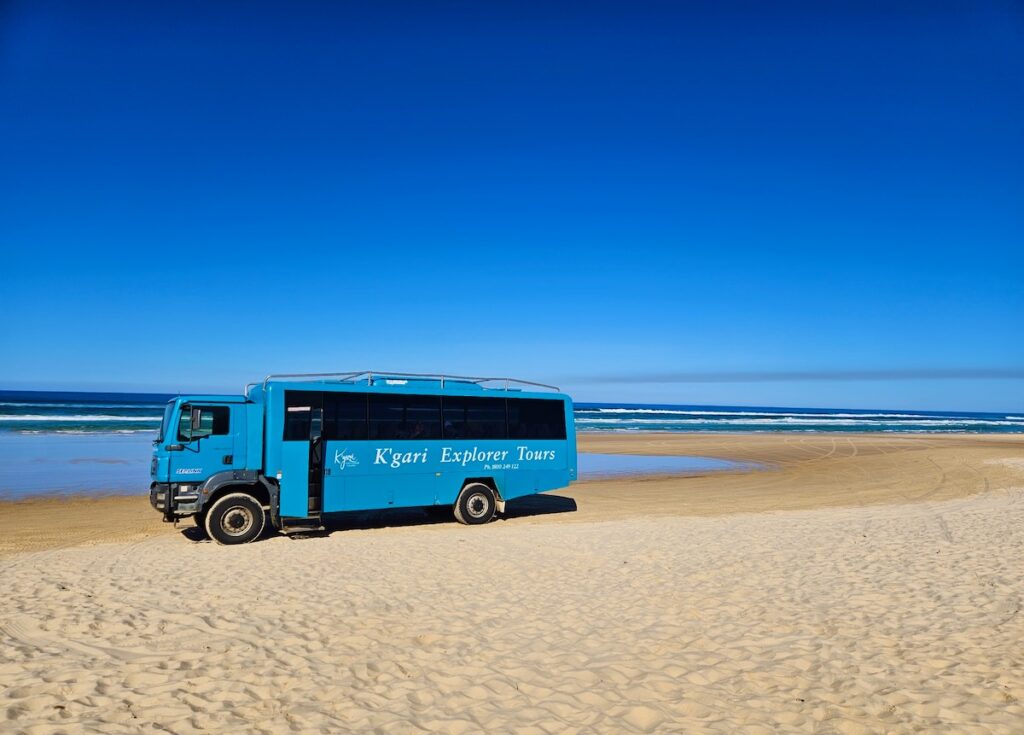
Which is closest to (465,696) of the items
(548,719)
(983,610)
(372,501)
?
(548,719)

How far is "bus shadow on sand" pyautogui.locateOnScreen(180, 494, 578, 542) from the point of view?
14508mm

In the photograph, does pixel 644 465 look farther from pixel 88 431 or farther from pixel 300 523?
pixel 88 431

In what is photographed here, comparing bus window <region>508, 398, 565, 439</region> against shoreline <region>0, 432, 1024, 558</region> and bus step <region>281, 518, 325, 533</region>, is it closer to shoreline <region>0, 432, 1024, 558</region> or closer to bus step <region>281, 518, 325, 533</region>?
shoreline <region>0, 432, 1024, 558</region>

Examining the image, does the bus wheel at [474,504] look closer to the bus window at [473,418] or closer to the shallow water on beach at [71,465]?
the bus window at [473,418]

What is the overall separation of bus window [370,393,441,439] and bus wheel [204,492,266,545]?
2814mm

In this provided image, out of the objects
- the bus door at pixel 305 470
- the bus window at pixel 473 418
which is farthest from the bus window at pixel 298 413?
the bus window at pixel 473 418

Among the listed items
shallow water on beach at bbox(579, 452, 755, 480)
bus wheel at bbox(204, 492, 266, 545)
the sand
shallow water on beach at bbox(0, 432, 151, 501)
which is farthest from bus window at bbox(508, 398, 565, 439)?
shallow water on beach at bbox(0, 432, 151, 501)

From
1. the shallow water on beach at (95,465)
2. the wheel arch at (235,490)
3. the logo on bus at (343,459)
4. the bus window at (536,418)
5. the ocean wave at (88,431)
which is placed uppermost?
the bus window at (536,418)

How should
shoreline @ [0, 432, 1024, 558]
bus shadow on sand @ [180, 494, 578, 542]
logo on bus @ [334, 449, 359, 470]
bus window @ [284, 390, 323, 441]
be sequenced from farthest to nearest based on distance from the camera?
shoreline @ [0, 432, 1024, 558] < bus shadow on sand @ [180, 494, 578, 542] < logo on bus @ [334, 449, 359, 470] < bus window @ [284, 390, 323, 441]

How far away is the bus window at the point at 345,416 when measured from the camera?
14305mm

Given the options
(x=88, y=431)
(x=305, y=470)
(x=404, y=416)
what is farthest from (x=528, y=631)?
(x=88, y=431)

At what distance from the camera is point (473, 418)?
1614cm

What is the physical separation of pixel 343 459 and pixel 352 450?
27cm

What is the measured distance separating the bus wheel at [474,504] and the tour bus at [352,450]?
0.09 feet
